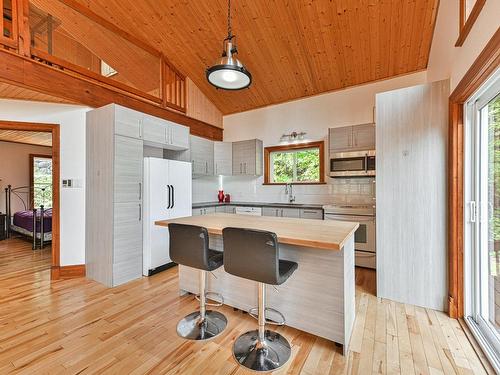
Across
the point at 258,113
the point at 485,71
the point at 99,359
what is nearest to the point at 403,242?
the point at 485,71

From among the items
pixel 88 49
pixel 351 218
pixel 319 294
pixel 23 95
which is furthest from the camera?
pixel 351 218

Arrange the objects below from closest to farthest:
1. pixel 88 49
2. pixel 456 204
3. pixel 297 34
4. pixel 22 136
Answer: pixel 456 204
pixel 297 34
pixel 88 49
pixel 22 136

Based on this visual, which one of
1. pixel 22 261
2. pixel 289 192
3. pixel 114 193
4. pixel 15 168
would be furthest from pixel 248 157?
pixel 15 168

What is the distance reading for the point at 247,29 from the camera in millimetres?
3490

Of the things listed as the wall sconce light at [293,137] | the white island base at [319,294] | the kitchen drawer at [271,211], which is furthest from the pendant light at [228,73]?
the wall sconce light at [293,137]

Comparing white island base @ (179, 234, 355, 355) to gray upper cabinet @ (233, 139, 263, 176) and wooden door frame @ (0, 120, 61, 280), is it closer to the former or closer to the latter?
wooden door frame @ (0, 120, 61, 280)

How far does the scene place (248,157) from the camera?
200 inches

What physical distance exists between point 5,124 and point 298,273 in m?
4.12

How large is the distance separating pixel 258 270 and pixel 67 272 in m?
3.12

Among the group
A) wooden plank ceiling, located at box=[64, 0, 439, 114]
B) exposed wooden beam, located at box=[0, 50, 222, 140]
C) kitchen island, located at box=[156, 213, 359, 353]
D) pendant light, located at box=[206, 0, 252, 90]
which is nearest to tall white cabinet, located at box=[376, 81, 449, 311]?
kitchen island, located at box=[156, 213, 359, 353]

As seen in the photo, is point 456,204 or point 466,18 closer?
point 466,18

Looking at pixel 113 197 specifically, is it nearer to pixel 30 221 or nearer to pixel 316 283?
pixel 316 283

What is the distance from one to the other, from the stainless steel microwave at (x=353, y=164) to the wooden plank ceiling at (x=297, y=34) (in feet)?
4.41

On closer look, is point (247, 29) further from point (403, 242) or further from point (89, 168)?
point (403, 242)
